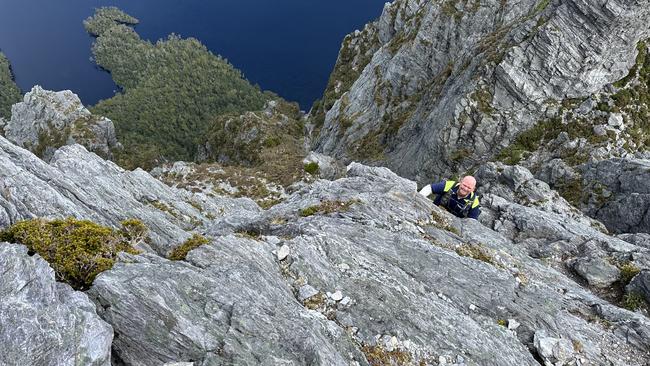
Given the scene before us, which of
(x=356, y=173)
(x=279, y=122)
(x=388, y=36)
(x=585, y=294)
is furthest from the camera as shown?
(x=279, y=122)

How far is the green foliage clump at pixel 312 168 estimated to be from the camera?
5456 centimetres

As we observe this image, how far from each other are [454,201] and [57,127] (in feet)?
402

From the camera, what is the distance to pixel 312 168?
55000 mm

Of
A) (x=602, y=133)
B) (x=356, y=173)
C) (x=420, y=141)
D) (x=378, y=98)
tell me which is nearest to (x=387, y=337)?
(x=356, y=173)

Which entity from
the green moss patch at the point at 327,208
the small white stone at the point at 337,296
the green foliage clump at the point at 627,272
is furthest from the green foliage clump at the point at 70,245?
the green foliage clump at the point at 627,272

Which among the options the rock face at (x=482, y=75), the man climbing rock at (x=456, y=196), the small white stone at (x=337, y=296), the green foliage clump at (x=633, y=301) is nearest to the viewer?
the small white stone at (x=337, y=296)

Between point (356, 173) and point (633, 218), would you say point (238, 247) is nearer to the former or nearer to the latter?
point (356, 173)

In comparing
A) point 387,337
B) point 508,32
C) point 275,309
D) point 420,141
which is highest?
point 508,32

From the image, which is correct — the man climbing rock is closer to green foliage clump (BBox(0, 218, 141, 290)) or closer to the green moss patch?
the green moss patch

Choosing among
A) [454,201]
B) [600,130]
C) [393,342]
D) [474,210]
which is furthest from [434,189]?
[600,130]

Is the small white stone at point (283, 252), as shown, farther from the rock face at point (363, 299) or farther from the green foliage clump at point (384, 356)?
the green foliage clump at point (384, 356)

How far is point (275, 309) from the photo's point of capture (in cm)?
1276

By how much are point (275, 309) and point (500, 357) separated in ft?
23.7

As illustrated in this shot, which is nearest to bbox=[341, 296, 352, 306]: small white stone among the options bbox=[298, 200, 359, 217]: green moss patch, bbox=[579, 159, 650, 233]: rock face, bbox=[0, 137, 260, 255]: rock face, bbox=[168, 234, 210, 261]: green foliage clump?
bbox=[168, 234, 210, 261]: green foliage clump
